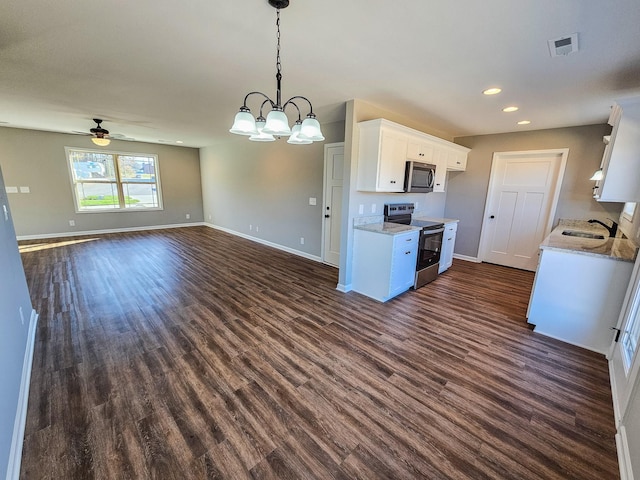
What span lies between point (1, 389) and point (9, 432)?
230 mm

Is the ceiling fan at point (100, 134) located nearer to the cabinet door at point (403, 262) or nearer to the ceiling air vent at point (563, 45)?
the cabinet door at point (403, 262)

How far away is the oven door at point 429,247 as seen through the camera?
3.67 m

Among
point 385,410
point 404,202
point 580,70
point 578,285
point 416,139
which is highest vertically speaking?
point 580,70

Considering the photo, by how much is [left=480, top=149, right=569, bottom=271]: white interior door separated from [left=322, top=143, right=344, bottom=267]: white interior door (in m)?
3.05

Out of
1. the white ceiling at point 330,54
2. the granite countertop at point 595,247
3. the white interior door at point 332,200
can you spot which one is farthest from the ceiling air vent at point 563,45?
the white interior door at point 332,200

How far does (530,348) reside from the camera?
247cm

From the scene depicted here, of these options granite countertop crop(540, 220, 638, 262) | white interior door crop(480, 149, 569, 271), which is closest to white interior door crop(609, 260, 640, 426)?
granite countertop crop(540, 220, 638, 262)

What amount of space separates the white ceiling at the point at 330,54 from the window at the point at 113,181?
3.34 meters

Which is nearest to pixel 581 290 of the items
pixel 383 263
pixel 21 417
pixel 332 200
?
pixel 383 263

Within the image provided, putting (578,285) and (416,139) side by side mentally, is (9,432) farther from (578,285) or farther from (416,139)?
(416,139)

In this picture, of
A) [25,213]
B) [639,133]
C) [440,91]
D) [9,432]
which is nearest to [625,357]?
[639,133]

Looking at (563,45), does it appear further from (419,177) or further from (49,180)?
(49,180)

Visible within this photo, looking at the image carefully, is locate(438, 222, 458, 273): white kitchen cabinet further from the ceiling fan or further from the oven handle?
the ceiling fan

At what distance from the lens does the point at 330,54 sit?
2.11 metres
